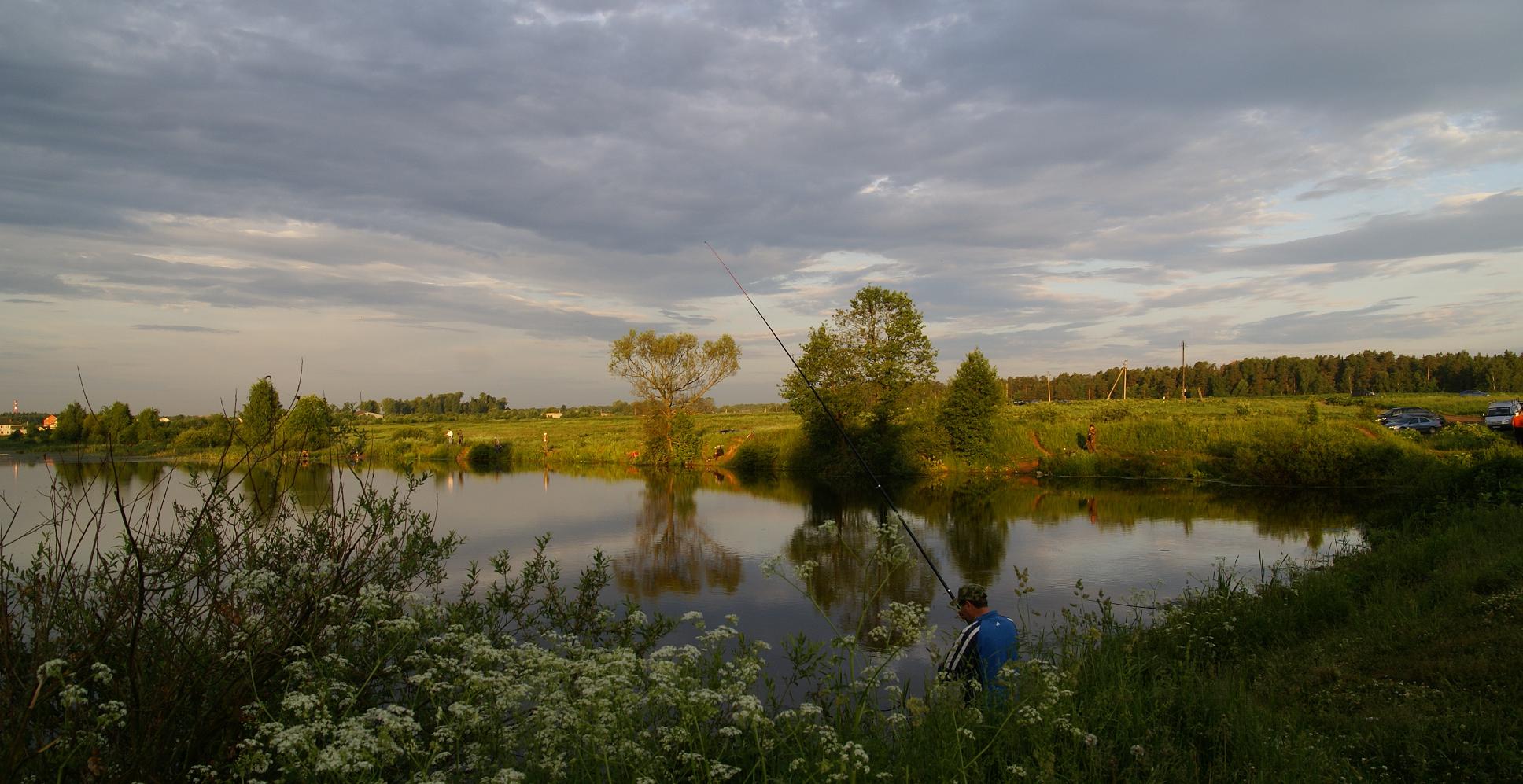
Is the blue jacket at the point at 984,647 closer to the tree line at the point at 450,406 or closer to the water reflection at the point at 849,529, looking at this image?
the water reflection at the point at 849,529

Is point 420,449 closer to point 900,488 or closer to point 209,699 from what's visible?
point 900,488

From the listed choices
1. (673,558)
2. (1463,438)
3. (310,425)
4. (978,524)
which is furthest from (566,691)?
(1463,438)

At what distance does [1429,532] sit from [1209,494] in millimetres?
11143

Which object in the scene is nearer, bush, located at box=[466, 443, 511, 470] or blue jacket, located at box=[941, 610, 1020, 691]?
blue jacket, located at box=[941, 610, 1020, 691]

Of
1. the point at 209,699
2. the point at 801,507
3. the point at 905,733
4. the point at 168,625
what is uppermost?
the point at 168,625

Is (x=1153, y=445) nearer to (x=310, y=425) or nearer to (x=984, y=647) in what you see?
(x=984, y=647)

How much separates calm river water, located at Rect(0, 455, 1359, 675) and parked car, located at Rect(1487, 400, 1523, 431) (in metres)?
13.0

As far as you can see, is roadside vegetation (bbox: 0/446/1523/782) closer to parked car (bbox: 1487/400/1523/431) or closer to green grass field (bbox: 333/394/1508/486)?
green grass field (bbox: 333/394/1508/486)

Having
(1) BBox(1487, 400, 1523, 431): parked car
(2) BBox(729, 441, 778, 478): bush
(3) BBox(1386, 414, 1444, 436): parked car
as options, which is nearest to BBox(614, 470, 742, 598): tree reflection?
(2) BBox(729, 441, 778, 478): bush

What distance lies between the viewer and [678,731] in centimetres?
275

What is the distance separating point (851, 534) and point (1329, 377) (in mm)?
87993

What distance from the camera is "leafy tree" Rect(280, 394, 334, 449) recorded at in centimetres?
420

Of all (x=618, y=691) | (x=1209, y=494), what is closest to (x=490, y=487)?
(x=1209, y=494)

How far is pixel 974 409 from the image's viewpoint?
2895cm
